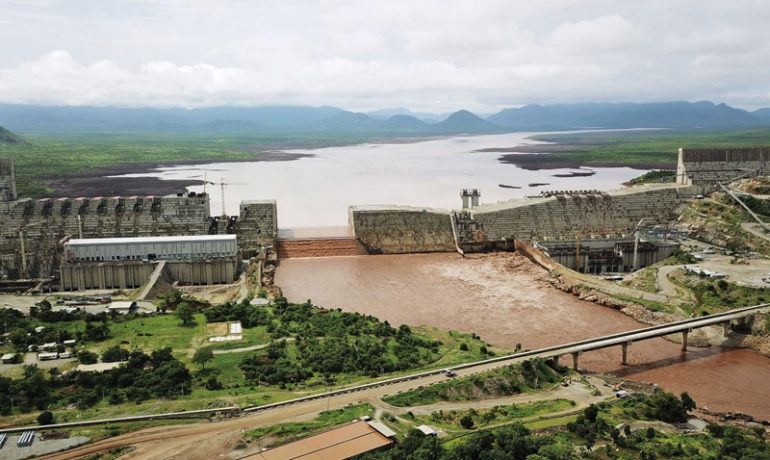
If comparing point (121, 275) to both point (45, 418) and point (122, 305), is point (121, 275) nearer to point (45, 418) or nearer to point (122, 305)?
point (122, 305)

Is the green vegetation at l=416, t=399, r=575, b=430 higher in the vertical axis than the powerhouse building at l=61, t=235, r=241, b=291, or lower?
lower

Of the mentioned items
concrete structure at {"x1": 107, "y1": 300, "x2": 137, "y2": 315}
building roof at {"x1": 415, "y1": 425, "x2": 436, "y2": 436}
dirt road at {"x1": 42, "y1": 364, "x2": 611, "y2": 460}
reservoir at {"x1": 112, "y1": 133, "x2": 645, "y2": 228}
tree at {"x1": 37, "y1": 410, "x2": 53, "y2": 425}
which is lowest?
building roof at {"x1": 415, "y1": 425, "x2": 436, "y2": 436}

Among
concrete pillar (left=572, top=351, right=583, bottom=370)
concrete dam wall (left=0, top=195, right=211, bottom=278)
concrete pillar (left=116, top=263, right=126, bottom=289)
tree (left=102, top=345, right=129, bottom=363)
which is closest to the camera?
tree (left=102, top=345, right=129, bottom=363)

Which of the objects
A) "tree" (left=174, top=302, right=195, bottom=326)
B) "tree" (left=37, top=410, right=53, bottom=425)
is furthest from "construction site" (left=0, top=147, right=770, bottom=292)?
"tree" (left=37, top=410, right=53, bottom=425)

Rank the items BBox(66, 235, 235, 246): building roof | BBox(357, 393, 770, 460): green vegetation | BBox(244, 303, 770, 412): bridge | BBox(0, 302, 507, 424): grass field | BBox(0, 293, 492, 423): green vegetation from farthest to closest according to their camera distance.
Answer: BBox(66, 235, 235, 246): building roof < BBox(244, 303, 770, 412): bridge < BBox(0, 293, 492, 423): green vegetation < BBox(0, 302, 507, 424): grass field < BBox(357, 393, 770, 460): green vegetation

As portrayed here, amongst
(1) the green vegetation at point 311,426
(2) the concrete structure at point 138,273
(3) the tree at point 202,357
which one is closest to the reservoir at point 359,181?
(2) the concrete structure at point 138,273

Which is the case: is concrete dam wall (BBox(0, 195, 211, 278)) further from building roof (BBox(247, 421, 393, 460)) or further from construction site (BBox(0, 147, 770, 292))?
building roof (BBox(247, 421, 393, 460))

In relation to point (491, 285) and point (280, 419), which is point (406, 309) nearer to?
point (491, 285)

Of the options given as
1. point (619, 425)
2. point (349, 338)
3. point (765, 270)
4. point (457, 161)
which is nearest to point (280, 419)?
Answer: point (349, 338)
